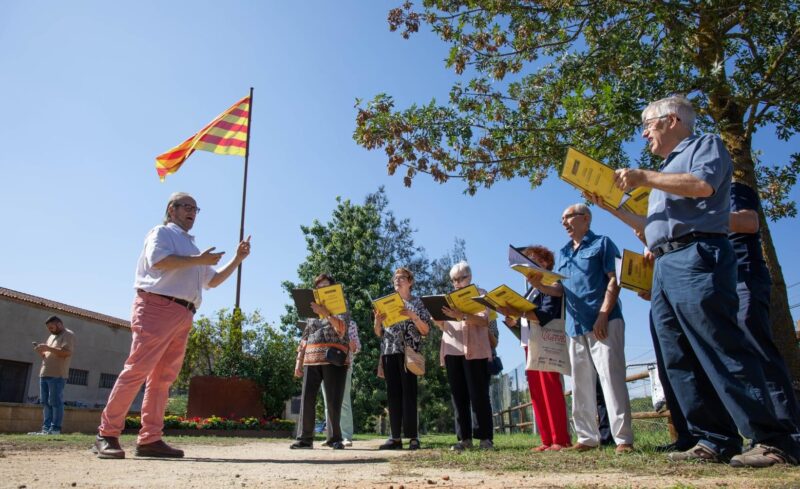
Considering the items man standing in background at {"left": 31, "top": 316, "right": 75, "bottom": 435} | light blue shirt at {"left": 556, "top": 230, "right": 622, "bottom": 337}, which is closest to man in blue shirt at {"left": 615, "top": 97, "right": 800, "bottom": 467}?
light blue shirt at {"left": 556, "top": 230, "right": 622, "bottom": 337}

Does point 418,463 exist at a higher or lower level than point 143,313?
lower

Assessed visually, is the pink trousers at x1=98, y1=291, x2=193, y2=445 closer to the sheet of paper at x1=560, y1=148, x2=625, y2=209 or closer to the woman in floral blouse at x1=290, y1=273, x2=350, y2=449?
the woman in floral blouse at x1=290, y1=273, x2=350, y2=449

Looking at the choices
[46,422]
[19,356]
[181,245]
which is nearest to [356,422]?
[19,356]

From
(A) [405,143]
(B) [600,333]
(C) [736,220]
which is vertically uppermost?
(A) [405,143]

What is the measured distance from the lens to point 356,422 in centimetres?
2367

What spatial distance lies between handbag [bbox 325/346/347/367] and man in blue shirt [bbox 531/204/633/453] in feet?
7.82

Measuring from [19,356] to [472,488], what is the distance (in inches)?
983

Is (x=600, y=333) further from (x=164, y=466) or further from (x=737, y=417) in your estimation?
(x=164, y=466)

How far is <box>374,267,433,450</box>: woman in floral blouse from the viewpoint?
5.71m

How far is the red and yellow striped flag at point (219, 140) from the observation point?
42.6 ft

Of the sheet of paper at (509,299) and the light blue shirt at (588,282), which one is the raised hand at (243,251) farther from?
the light blue shirt at (588,282)

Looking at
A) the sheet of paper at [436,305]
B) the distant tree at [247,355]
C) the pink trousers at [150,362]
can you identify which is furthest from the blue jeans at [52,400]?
the sheet of paper at [436,305]

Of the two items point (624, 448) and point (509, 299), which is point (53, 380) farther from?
point (624, 448)

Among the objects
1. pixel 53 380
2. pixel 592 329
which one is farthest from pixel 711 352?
pixel 53 380
